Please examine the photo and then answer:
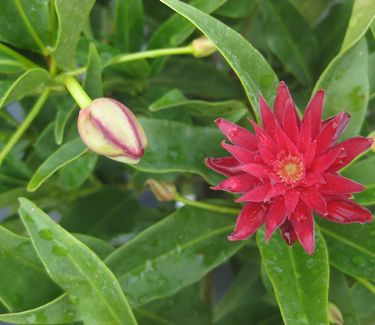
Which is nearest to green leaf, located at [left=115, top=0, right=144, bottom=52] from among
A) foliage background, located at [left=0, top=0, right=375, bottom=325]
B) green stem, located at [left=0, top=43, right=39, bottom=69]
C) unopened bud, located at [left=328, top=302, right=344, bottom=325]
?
foliage background, located at [left=0, top=0, right=375, bottom=325]

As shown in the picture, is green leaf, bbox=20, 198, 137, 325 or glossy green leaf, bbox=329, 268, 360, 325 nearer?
green leaf, bbox=20, 198, 137, 325

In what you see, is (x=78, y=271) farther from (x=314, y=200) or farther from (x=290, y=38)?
(x=290, y=38)

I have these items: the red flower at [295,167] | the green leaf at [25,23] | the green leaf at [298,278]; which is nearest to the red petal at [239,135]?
the red flower at [295,167]

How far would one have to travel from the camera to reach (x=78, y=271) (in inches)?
21.1

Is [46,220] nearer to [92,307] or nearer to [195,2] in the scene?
[92,307]

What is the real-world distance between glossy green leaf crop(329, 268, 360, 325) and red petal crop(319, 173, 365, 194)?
154 mm

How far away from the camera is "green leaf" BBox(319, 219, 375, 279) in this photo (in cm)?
60

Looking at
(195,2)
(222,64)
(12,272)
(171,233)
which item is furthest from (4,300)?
(222,64)

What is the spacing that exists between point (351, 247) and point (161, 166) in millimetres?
178

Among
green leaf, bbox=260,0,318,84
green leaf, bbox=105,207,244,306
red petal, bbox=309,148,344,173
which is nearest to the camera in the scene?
red petal, bbox=309,148,344,173

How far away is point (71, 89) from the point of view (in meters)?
0.58

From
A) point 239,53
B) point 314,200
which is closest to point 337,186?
point 314,200

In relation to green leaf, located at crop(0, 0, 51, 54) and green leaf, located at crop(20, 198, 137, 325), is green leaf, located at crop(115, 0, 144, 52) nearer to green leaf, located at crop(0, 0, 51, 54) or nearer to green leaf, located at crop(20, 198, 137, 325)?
green leaf, located at crop(0, 0, 51, 54)

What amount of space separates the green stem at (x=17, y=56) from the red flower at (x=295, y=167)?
8.8 inches
